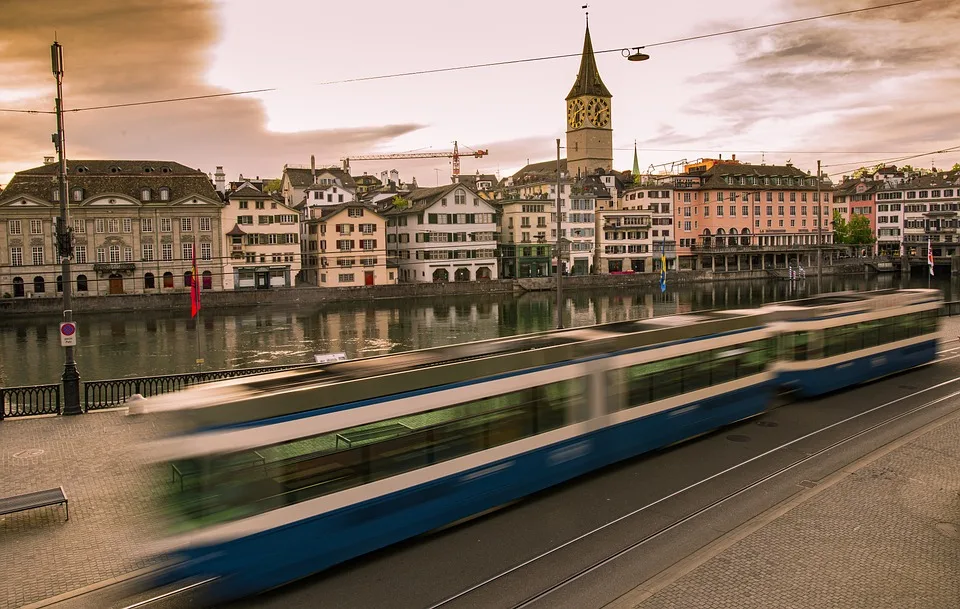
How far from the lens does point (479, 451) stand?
9.84 meters

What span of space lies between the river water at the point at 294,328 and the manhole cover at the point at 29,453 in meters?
16.7

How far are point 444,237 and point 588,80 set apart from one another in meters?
62.7

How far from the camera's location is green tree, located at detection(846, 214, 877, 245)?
4449 inches

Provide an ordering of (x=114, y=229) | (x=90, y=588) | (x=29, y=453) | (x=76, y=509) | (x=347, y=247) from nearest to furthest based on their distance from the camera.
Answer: (x=90, y=588)
(x=76, y=509)
(x=29, y=453)
(x=114, y=229)
(x=347, y=247)

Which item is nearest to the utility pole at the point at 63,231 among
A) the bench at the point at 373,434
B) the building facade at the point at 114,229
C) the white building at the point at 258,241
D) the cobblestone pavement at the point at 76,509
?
the cobblestone pavement at the point at 76,509

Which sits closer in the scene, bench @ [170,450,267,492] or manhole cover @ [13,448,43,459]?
bench @ [170,450,267,492]

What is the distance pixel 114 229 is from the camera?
67812 mm

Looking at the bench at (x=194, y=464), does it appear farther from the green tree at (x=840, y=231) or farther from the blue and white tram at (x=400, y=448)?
the green tree at (x=840, y=231)

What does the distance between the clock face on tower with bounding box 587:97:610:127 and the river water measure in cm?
5602

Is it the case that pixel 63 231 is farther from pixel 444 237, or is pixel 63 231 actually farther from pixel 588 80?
pixel 588 80

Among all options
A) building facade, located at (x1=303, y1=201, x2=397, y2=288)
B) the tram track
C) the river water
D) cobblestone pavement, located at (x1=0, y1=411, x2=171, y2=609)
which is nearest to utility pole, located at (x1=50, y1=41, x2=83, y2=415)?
cobblestone pavement, located at (x1=0, y1=411, x2=171, y2=609)

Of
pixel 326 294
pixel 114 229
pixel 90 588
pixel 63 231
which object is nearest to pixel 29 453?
pixel 63 231

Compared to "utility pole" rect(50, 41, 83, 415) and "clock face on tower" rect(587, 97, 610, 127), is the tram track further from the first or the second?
"clock face on tower" rect(587, 97, 610, 127)

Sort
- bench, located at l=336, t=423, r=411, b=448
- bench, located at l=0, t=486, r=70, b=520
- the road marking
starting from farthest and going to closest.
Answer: bench, located at l=0, t=486, r=70, b=520, bench, located at l=336, t=423, r=411, b=448, the road marking
